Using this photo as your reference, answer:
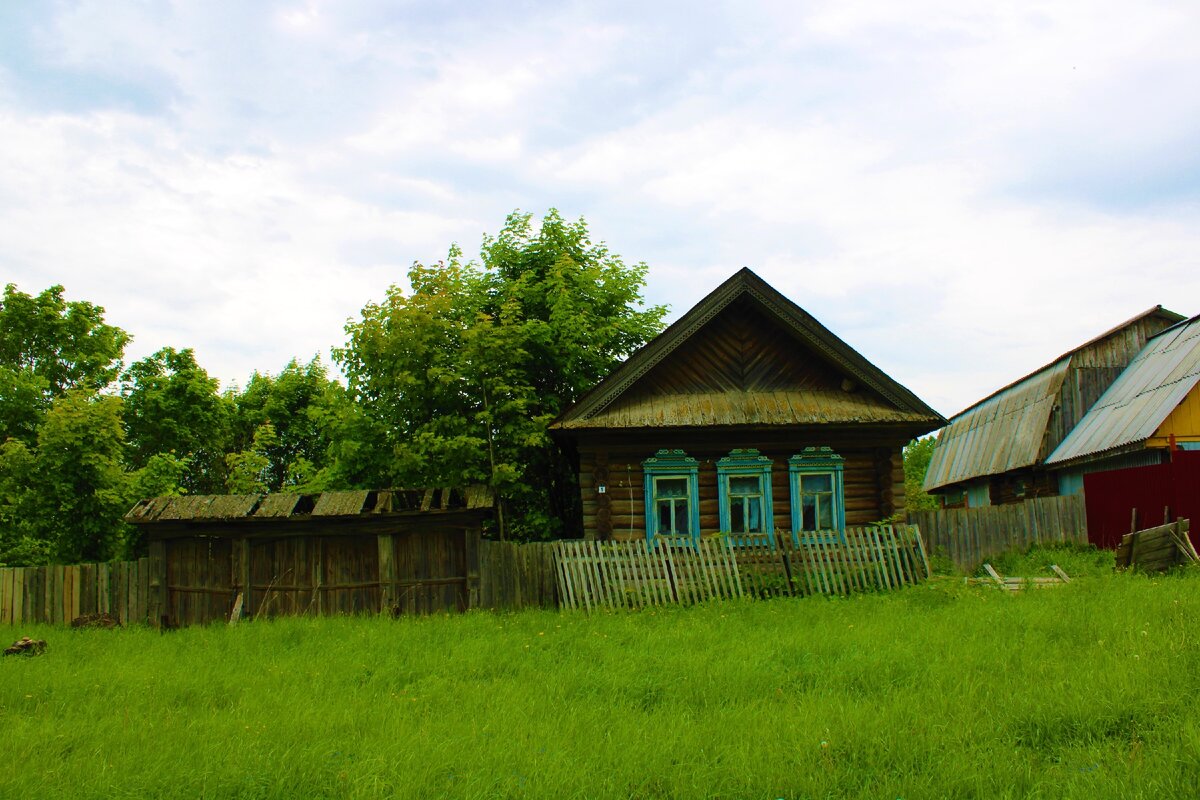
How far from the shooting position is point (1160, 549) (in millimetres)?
13039

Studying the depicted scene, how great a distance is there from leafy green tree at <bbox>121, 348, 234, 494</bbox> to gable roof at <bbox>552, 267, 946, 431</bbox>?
17.9 meters

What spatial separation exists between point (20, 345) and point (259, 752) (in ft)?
88.1

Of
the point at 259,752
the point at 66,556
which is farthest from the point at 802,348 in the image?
the point at 66,556

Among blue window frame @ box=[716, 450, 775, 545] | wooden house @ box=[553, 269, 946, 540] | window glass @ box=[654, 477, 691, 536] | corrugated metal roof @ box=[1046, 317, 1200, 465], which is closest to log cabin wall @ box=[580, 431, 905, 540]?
wooden house @ box=[553, 269, 946, 540]

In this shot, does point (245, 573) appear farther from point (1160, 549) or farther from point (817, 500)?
point (1160, 549)

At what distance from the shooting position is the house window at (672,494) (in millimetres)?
16375

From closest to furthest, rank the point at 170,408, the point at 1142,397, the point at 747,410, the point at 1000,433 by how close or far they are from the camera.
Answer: the point at 747,410 → the point at 1142,397 → the point at 1000,433 → the point at 170,408

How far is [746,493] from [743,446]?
2.93ft

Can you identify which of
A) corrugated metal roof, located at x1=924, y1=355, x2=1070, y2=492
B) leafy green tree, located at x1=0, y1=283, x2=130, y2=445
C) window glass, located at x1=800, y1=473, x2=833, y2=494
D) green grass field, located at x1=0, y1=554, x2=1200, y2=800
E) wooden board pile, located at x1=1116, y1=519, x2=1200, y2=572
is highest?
leafy green tree, located at x1=0, y1=283, x2=130, y2=445

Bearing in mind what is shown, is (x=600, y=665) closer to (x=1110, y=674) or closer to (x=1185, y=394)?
(x=1110, y=674)

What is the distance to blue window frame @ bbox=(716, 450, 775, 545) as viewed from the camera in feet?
54.0

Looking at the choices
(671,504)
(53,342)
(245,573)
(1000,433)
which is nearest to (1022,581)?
(671,504)

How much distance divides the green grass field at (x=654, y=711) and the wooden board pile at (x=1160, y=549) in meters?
2.45

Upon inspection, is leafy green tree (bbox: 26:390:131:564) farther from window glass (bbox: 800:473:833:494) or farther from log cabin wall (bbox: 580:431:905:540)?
window glass (bbox: 800:473:833:494)
